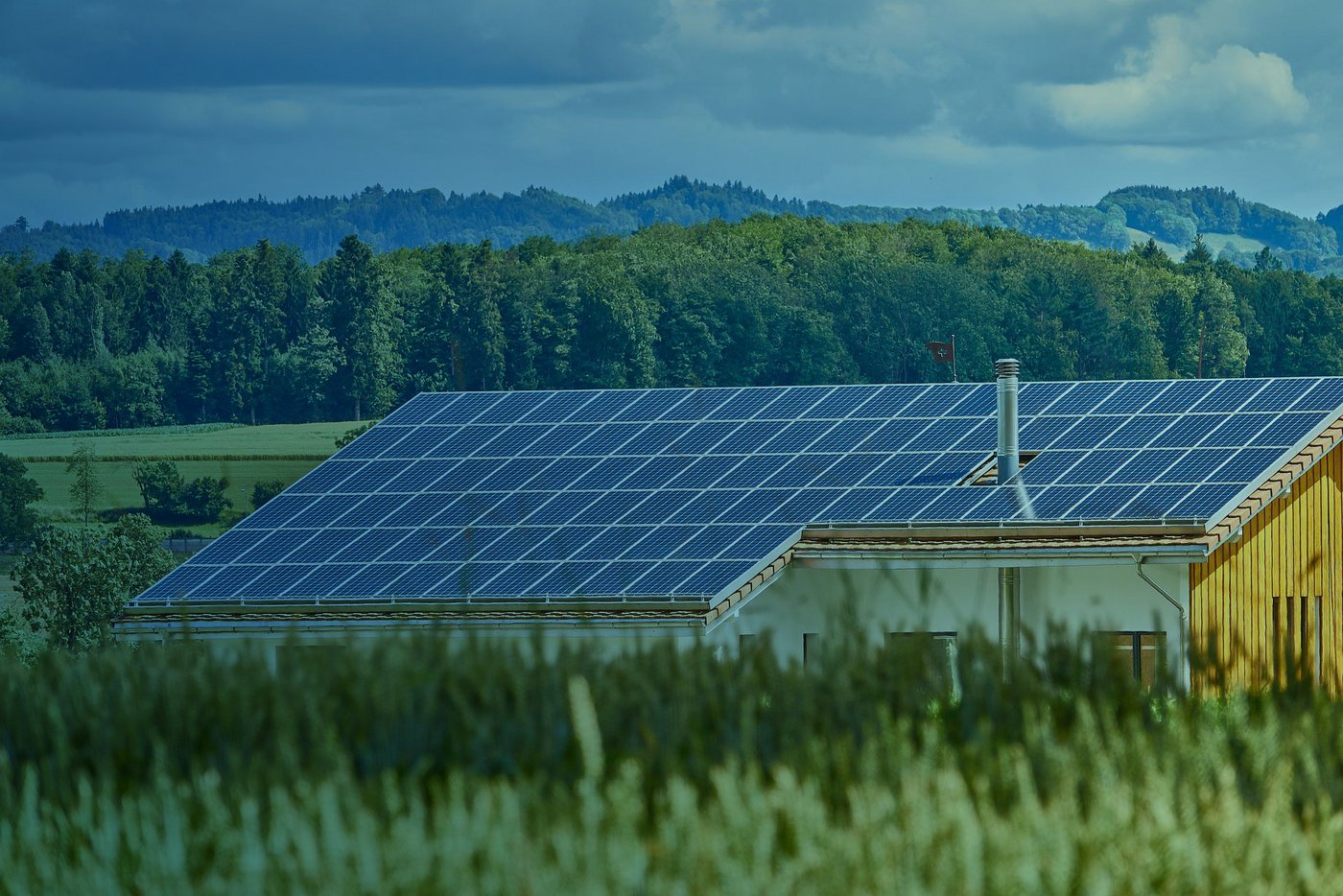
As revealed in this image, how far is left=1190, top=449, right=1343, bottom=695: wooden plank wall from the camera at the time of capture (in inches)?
1206

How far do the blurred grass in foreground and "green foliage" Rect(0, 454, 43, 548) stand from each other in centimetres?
12288

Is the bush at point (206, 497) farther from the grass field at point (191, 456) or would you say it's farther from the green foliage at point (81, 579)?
the green foliage at point (81, 579)

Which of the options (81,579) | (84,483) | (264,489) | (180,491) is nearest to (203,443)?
(180,491)

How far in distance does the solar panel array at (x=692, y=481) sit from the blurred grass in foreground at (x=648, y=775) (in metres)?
17.5

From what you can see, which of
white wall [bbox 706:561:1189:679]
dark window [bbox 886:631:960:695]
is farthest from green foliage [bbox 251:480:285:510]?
dark window [bbox 886:631:960:695]

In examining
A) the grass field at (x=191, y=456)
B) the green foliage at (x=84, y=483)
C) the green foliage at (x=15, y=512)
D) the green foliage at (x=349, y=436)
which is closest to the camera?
the green foliage at (x=15, y=512)

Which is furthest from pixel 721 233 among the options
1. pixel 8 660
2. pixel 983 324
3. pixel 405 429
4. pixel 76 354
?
pixel 8 660

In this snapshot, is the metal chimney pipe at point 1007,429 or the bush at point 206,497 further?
the bush at point 206,497

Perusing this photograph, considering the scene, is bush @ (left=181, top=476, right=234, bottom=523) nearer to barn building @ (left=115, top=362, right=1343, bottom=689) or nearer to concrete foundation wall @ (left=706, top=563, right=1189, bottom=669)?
barn building @ (left=115, top=362, right=1343, bottom=689)

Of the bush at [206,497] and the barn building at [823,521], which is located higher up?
the bush at [206,497]

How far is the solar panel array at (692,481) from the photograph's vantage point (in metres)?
31.6

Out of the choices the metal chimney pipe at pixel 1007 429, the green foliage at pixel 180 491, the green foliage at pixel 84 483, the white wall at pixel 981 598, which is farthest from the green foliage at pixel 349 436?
the white wall at pixel 981 598

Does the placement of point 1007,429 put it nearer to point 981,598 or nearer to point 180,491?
point 981,598

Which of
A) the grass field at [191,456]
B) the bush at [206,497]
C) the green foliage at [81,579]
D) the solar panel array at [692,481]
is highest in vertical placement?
the grass field at [191,456]
